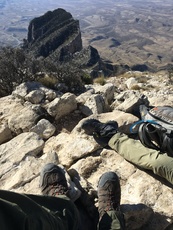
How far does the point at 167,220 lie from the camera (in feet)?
10.5

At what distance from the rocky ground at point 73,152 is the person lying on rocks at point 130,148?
0.13 m

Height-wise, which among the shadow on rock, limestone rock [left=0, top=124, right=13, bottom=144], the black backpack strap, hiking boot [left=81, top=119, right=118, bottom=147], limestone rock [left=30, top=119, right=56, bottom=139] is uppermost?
the black backpack strap

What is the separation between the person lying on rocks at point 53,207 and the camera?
183 centimetres

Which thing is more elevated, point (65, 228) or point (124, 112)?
point (65, 228)

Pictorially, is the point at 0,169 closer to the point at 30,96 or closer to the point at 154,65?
the point at 30,96

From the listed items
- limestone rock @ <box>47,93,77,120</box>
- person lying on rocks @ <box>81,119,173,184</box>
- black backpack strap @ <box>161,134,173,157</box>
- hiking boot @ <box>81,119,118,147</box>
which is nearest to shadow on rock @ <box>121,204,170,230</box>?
person lying on rocks @ <box>81,119,173,184</box>

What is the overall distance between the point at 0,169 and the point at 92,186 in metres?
1.42

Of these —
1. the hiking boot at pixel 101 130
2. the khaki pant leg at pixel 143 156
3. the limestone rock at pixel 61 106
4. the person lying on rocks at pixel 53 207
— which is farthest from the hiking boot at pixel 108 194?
the limestone rock at pixel 61 106

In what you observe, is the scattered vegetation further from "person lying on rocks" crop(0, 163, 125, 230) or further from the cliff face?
the cliff face

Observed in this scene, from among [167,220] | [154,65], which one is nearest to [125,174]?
[167,220]

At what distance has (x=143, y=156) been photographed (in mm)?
3881

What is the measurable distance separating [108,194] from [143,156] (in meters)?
0.92

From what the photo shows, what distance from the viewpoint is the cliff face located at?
6650 cm

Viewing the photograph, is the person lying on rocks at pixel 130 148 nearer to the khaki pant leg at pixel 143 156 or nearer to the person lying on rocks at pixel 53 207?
the khaki pant leg at pixel 143 156
